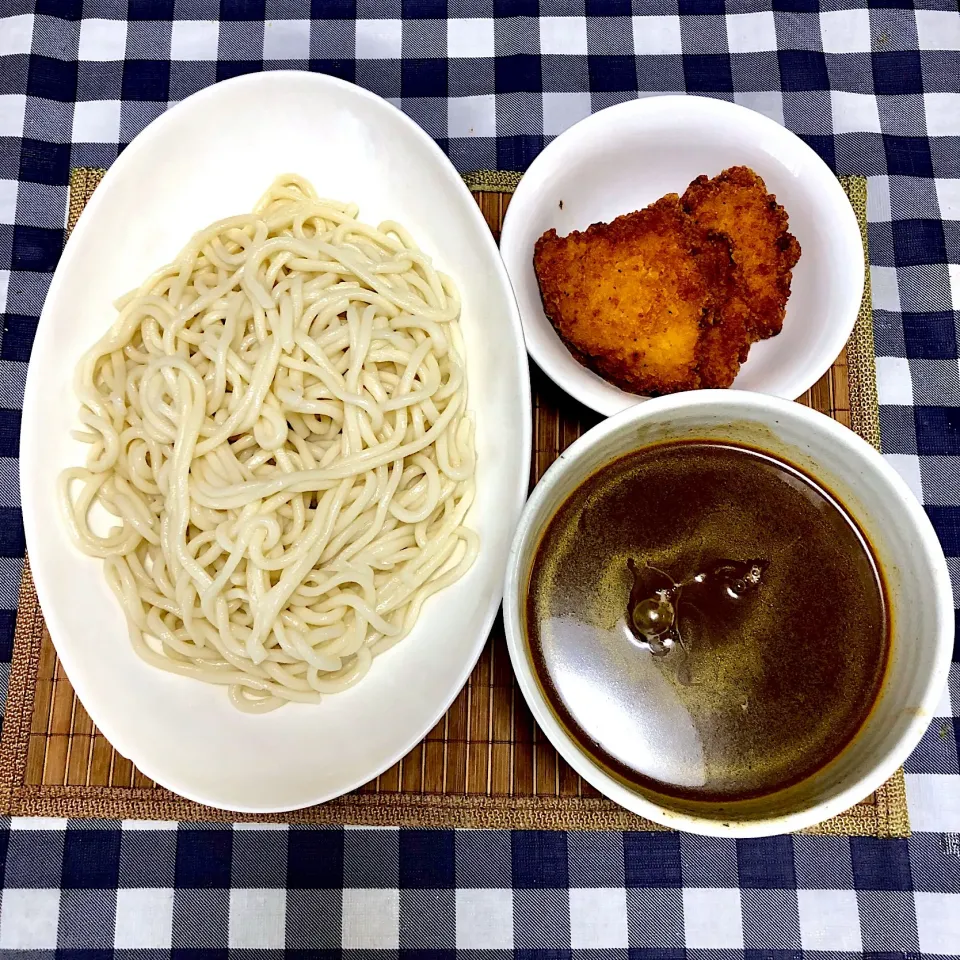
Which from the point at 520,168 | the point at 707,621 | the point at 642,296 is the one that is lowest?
the point at 707,621

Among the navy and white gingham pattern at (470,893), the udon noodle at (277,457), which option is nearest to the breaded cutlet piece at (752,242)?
the udon noodle at (277,457)

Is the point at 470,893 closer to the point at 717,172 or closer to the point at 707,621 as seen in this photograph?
the point at 707,621

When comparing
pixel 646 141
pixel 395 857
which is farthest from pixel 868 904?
pixel 646 141

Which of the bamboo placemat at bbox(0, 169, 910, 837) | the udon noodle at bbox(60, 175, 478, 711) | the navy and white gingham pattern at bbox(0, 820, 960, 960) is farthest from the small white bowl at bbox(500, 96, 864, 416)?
the navy and white gingham pattern at bbox(0, 820, 960, 960)

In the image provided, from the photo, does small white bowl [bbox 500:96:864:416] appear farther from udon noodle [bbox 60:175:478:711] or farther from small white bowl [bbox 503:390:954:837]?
small white bowl [bbox 503:390:954:837]

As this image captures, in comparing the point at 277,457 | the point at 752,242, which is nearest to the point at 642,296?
the point at 752,242

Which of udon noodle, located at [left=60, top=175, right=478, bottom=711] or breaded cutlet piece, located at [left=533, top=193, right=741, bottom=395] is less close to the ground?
breaded cutlet piece, located at [left=533, top=193, right=741, bottom=395]

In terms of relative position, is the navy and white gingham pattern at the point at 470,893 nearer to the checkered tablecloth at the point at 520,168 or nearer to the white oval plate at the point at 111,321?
the checkered tablecloth at the point at 520,168
